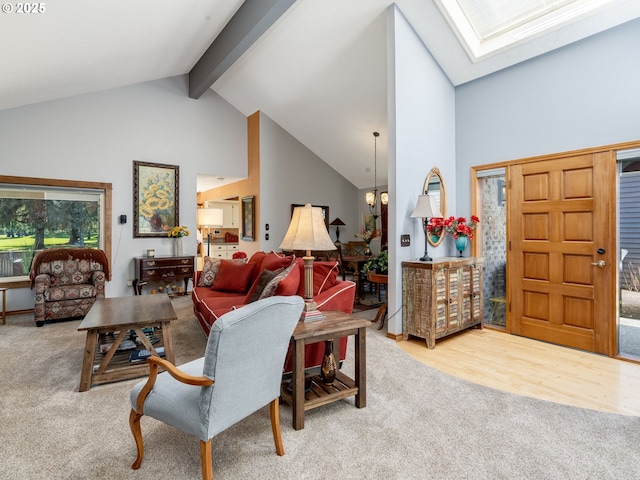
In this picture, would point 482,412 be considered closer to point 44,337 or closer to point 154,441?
point 154,441

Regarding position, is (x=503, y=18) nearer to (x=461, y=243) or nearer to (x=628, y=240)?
(x=461, y=243)

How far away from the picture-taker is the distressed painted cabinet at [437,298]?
3.53 metres

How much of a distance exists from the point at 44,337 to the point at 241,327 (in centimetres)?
366

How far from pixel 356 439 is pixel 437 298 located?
1965 millimetres

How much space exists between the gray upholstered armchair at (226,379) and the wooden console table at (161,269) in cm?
421

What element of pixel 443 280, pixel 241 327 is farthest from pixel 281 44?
pixel 241 327

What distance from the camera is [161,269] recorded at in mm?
5699

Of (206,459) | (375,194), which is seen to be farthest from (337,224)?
(206,459)

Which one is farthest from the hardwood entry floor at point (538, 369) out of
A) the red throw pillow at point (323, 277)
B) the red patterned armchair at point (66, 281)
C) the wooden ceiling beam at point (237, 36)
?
the red patterned armchair at point (66, 281)

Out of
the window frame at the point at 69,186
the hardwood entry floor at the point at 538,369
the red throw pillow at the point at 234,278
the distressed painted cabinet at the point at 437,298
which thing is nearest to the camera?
the hardwood entry floor at the point at 538,369

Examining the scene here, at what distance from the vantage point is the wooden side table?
79.7 inches

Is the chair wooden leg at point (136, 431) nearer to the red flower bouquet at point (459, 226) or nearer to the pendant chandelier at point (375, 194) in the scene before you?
the red flower bouquet at point (459, 226)

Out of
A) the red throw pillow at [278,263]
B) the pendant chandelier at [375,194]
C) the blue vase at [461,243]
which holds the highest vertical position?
the pendant chandelier at [375,194]

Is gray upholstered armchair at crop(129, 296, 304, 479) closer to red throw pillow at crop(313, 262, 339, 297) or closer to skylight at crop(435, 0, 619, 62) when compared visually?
red throw pillow at crop(313, 262, 339, 297)
